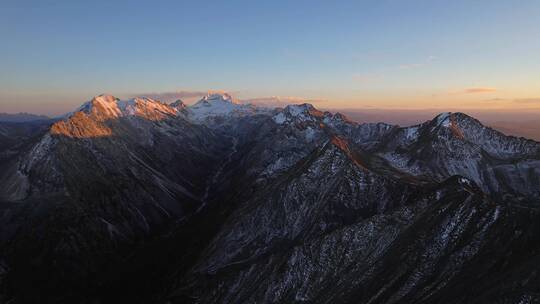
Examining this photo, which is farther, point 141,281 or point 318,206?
point 141,281

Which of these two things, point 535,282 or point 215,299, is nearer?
point 535,282

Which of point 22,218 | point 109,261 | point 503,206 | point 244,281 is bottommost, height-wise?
point 109,261

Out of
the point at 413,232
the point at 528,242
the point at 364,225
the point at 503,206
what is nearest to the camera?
the point at 528,242

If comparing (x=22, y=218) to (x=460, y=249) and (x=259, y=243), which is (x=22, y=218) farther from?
(x=460, y=249)

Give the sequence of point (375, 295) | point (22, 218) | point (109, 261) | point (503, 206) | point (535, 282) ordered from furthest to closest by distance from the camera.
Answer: point (22, 218) → point (109, 261) → point (503, 206) → point (375, 295) → point (535, 282)

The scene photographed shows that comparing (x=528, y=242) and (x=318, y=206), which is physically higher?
(x=528, y=242)

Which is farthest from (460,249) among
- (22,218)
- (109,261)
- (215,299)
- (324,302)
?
(22,218)

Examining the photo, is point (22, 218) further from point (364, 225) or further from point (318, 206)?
point (364, 225)

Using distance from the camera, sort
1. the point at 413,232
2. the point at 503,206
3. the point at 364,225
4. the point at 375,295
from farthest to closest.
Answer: the point at 364,225 → the point at 413,232 → the point at 503,206 → the point at 375,295

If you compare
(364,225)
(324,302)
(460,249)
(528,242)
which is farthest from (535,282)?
(364,225)
